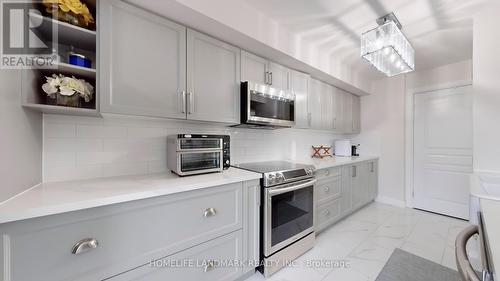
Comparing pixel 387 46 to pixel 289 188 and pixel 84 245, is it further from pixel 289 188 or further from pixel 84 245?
pixel 84 245

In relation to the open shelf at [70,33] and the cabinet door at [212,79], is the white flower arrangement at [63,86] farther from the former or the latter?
the cabinet door at [212,79]

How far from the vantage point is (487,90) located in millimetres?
1739

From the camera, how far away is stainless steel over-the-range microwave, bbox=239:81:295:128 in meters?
1.86

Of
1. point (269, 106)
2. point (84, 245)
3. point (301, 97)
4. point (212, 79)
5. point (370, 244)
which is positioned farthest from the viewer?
point (301, 97)

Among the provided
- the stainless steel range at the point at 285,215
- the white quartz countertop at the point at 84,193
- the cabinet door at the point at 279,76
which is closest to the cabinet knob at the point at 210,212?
the white quartz countertop at the point at 84,193

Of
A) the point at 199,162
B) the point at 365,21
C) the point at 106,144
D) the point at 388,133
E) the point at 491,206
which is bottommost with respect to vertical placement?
the point at 491,206

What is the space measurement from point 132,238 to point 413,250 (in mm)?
2675

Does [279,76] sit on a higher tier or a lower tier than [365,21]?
lower

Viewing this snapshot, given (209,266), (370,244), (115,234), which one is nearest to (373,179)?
(370,244)

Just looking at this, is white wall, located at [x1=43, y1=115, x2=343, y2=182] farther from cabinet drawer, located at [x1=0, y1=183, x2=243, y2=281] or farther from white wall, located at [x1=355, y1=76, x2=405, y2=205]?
white wall, located at [x1=355, y1=76, x2=405, y2=205]

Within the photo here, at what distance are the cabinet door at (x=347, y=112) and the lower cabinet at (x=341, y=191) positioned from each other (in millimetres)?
672

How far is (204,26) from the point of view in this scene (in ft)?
5.14

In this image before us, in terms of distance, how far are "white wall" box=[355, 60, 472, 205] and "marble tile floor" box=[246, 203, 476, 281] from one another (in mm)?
537

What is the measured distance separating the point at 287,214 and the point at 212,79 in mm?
1416
